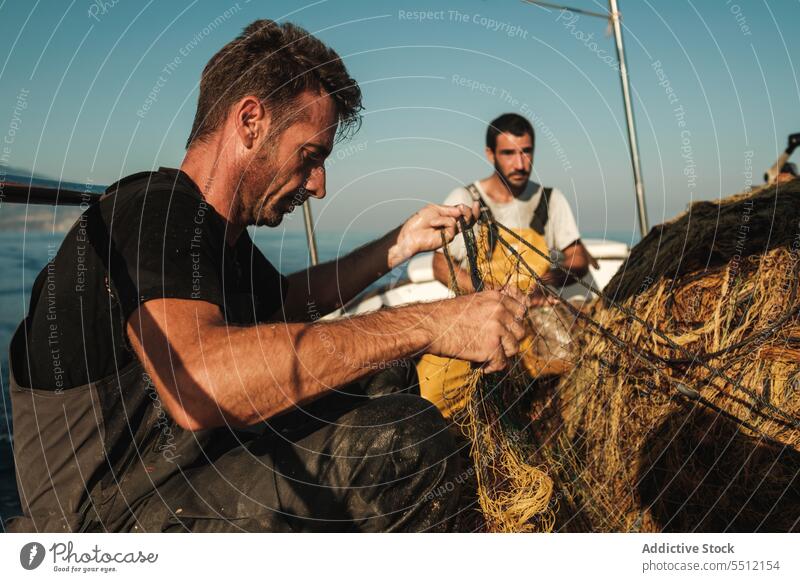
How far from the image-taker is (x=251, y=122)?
2010mm

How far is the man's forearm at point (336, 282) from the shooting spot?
2.57 metres

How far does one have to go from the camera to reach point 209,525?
70.2 inches

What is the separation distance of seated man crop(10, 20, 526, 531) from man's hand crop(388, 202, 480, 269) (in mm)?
581

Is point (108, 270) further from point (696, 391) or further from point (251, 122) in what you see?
point (696, 391)

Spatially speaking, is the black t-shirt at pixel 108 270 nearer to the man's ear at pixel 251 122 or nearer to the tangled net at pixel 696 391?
the man's ear at pixel 251 122

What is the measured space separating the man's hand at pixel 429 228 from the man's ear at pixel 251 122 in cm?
67

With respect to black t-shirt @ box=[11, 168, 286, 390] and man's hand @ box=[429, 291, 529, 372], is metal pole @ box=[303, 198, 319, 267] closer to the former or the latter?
black t-shirt @ box=[11, 168, 286, 390]

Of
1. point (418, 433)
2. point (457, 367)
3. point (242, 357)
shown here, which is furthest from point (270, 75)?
point (457, 367)

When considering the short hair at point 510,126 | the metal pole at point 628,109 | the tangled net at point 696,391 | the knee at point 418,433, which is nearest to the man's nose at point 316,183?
the knee at point 418,433

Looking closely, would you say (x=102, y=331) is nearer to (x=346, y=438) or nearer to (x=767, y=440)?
(x=346, y=438)

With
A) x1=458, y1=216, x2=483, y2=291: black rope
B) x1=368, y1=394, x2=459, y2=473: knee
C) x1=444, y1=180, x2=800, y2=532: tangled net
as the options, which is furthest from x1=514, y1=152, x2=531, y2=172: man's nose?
x1=368, y1=394, x2=459, y2=473: knee

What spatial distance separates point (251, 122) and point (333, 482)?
101 centimetres

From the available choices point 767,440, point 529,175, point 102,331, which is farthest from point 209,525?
point 529,175
